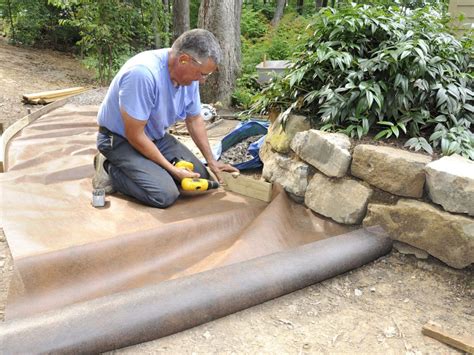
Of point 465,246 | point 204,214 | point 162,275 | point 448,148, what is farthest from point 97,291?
point 448,148

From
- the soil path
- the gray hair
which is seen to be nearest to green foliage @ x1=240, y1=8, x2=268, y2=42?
the soil path

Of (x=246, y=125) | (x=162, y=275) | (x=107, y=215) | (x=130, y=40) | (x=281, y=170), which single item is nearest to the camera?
(x=162, y=275)

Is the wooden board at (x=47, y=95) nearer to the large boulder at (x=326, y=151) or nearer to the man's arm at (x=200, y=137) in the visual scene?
the man's arm at (x=200, y=137)

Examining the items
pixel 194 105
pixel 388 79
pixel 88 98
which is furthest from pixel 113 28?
pixel 388 79

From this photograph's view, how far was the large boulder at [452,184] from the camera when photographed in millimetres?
2146

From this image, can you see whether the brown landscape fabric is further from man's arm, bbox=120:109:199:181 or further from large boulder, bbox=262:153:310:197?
man's arm, bbox=120:109:199:181

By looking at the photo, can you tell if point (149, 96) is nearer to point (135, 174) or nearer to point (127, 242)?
point (135, 174)

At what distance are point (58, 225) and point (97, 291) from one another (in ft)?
1.96

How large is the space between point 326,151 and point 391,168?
16.7 inches

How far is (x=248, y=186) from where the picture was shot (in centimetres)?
294

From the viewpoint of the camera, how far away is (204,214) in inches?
103

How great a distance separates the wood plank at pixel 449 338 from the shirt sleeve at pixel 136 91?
196 cm

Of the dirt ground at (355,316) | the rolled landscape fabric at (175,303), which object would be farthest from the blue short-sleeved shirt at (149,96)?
the rolled landscape fabric at (175,303)

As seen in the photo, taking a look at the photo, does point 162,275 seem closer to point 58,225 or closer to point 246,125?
point 58,225
